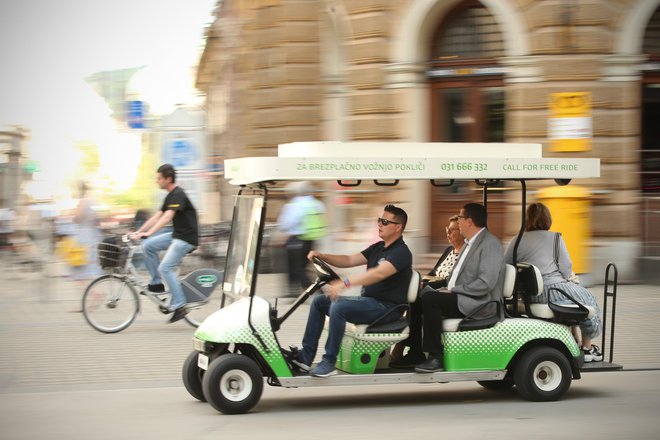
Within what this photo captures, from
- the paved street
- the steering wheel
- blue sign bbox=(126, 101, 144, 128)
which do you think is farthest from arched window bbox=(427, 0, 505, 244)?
the steering wheel

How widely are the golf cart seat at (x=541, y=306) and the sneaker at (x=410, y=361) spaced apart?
938 millimetres

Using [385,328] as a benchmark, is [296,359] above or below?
below

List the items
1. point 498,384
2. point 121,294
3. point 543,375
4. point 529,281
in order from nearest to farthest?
point 543,375 → point 529,281 → point 498,384 → point 121,294

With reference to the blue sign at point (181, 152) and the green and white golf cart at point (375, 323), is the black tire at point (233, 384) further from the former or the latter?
the blue sign at point (181, 152)

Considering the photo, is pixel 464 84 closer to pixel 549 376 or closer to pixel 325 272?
pixel 549 376

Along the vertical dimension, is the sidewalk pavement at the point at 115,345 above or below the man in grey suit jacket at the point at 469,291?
below

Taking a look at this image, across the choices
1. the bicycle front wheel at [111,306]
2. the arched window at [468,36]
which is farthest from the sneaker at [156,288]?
the arched window at [468,36]

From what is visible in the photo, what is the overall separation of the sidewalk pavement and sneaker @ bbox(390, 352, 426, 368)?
212cm

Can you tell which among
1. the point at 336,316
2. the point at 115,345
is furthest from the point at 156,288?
the point at 336,316

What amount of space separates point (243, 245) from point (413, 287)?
136cm

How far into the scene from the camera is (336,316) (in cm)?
791

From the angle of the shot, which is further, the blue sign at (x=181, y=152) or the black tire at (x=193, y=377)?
the blue sign at (x=181, y=152)

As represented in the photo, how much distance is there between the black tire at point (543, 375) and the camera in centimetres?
820

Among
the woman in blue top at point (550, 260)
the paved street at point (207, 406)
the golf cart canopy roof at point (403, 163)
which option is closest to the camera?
the paved street at point (207, 406)
